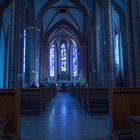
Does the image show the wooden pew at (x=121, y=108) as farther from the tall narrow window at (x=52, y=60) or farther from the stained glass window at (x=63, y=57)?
the stained glass window at (x=63, y=57)

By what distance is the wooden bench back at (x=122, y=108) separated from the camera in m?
4.83

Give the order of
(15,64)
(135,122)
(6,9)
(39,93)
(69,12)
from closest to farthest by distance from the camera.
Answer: (135,122) → (39,93) → (15,64) → (6,9) → (69,12)

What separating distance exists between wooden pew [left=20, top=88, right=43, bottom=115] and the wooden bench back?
16.1 feet

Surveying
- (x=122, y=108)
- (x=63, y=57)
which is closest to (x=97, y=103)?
(x=122, y=108)

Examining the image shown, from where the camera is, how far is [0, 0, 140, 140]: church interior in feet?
15.9

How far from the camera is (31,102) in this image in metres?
9.73

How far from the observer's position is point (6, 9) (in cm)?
2473

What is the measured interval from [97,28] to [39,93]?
17042 mm

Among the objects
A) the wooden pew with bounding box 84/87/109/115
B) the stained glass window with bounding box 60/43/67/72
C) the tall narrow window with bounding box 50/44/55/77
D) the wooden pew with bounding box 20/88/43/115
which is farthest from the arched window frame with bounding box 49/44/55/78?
the wooden pew with bounding box 84/87/109/115

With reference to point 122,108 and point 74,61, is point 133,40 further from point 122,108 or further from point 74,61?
point 74,61

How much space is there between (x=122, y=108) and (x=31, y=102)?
5730 millimetres

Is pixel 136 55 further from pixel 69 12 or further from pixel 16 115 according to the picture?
pixel 69 12

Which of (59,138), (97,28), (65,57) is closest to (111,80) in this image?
(97,28)

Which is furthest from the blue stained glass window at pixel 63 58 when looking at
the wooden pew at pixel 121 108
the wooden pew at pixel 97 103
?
the wooden pew at pixel 121 108
